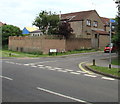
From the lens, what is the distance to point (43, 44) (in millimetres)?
30891

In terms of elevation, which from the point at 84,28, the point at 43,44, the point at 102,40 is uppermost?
the point at 84,28

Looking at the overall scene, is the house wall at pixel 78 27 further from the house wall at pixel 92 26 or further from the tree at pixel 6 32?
the tree at pixel 6 32

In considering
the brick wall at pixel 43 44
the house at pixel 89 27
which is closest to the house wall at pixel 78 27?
the house at pixel 89 27

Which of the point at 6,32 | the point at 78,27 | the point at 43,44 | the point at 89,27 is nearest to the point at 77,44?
the point at 78,27

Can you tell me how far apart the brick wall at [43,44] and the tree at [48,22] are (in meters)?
3.01

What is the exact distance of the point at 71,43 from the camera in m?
35.2

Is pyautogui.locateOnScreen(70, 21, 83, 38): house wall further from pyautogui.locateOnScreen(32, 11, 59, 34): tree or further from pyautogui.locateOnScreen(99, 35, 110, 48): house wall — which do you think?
pyautogui.locateOnScreen(32, 11, 59, 34): tree

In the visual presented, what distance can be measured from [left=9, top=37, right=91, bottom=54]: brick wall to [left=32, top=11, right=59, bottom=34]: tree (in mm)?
3008

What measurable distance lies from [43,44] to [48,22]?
21.9 ft

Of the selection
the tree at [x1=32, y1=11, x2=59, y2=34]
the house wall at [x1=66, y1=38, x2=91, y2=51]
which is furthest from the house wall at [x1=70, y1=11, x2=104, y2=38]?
the tree at [x1=32, y1=11, x2=59, y2=34]

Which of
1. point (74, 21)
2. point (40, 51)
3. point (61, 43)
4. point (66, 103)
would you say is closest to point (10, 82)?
point (66, 103)

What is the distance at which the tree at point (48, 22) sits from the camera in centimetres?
3569

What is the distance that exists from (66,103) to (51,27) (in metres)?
30.2

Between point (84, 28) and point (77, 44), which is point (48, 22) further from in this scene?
point (84, 28)
